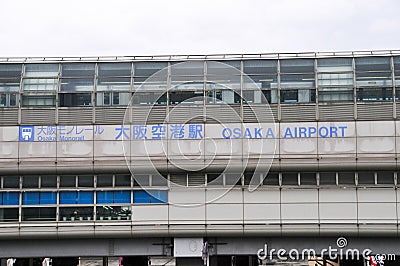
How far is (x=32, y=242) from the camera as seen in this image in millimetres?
35031

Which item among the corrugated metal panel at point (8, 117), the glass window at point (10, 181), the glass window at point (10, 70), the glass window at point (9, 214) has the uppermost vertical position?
the glass window at point (10, 70)

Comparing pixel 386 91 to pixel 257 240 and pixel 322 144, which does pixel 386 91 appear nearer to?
pixel 322 144

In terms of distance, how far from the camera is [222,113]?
34.9 metres

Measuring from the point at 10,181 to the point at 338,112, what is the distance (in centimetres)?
1928

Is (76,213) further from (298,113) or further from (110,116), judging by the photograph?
(298,113)

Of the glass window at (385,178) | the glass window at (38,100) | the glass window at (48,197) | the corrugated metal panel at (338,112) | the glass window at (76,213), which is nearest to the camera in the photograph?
the glass window at (385,178)

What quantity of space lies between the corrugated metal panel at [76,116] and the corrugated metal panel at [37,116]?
0.48 meters

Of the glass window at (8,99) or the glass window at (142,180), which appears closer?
the glass window at (142,180)

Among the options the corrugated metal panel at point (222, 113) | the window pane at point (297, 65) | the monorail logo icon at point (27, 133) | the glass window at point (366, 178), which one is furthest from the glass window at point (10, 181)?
the glass window at point (366, 178)

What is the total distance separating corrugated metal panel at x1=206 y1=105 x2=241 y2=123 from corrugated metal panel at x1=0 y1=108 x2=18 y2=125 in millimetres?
11204

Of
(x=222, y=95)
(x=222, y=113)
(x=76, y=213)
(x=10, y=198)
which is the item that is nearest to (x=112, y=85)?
(x=222, y=95)

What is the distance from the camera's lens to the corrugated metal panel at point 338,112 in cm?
3431

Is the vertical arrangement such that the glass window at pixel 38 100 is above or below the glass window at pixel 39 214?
above

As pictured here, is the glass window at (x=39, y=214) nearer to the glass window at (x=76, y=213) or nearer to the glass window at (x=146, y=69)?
the glass window at (x=76, y=213)
